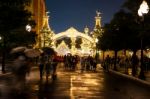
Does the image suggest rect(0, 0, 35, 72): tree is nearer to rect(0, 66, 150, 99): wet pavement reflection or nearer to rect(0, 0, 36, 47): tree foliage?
rect(0, 0, 36, 47): tree foliage

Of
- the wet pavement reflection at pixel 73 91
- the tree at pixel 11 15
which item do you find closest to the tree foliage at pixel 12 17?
the tree at pixel 11 15

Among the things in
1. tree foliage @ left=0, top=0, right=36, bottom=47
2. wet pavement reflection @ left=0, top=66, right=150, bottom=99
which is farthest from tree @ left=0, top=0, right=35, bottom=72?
wet pavement reflection @ left=0, top=66, right=150, bottom=99

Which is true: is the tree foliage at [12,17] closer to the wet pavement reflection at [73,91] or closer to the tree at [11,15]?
the tree at [11,15]

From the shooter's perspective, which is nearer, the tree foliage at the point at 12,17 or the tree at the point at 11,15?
the tree at the point at 11,15

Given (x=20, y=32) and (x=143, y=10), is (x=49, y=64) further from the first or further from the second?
(x=20, y=32)

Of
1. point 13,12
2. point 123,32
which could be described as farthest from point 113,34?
point 13,12

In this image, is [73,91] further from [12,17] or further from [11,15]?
[12,17]

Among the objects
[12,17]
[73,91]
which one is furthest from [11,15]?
[73,91]

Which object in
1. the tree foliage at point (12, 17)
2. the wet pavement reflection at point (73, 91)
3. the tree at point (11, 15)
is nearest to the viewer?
the wet pavement reflection at point (73, 91)

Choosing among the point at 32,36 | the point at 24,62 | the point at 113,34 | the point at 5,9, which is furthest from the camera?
the point at 113,34

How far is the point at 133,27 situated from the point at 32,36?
1015 centimetres

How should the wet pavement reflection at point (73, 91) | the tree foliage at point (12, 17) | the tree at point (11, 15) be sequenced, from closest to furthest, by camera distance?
1. the wet pavement reflection at point (73, 91)
2. the tree at point (11, 15)
3. the tree foliage at point (12, 17)

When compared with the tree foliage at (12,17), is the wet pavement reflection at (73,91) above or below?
below

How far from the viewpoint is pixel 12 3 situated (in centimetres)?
3825
